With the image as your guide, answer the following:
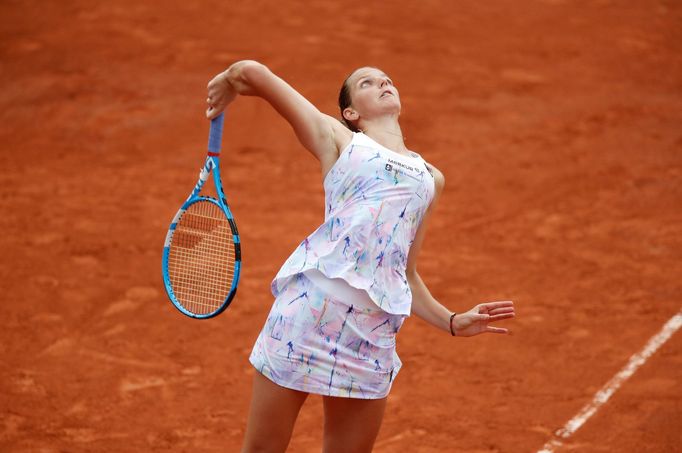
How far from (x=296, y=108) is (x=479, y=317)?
114 cm

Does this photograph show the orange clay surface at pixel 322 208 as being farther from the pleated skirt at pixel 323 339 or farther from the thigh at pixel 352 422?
the pleated skirt at pixel 323 339

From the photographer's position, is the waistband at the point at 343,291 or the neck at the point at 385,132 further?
the neck at the point at 385,132

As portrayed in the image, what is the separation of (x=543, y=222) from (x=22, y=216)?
16.2ft

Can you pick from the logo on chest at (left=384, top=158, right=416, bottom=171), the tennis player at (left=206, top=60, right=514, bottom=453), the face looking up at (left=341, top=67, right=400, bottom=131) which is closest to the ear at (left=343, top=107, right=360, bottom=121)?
the face looking up at (left=341, top=67, right=400, bottom=131)

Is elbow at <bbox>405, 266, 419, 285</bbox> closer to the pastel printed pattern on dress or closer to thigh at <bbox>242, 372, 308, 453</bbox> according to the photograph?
the pastel printed pattern on dress

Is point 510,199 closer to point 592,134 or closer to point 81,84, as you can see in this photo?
point 592,134

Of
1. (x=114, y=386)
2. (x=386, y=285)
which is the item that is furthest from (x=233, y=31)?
(x=386, y=285)

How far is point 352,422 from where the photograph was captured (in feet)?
11.9

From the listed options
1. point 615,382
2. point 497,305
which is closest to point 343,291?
point 497,305

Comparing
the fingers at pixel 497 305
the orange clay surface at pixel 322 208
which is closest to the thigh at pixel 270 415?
the fingers at pixel 497 305

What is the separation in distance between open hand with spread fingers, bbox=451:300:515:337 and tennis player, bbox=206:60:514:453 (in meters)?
0.36

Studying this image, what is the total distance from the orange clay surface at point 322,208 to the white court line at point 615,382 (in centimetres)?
6

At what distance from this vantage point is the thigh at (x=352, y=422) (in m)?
3.60

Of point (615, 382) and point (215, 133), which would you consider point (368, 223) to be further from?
point (615, 382)
